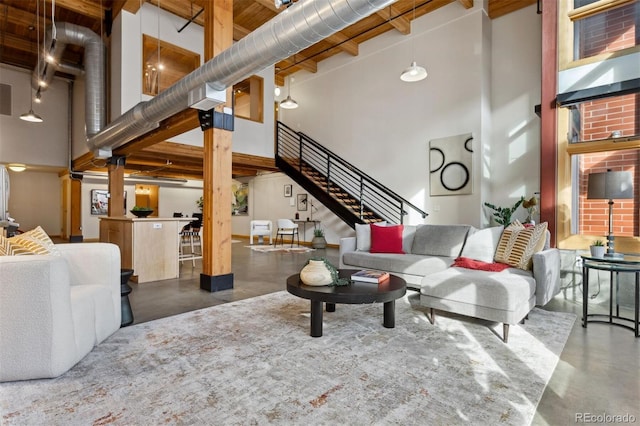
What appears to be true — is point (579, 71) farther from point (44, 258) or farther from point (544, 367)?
point (44, 258)

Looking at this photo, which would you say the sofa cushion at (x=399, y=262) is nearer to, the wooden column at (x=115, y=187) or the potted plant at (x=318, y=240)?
the potted plant at (x=318, y=240)

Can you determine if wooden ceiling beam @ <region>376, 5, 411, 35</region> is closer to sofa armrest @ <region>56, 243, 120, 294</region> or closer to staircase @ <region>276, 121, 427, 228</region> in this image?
staircase @ <region>276, 121, 427, 228</region>

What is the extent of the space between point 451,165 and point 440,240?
121 inches

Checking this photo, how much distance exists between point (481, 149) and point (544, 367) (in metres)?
5.09

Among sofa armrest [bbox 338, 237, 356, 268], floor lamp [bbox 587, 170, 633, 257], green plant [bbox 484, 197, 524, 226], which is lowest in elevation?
sofa armrest [bbox 338, 237, 356, 268]

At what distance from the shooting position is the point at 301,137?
9.58 m

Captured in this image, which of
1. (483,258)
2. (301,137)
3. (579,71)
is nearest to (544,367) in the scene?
(483,258)

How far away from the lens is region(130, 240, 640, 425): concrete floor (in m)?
1.68

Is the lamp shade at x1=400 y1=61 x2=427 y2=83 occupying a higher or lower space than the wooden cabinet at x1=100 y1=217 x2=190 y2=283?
higher

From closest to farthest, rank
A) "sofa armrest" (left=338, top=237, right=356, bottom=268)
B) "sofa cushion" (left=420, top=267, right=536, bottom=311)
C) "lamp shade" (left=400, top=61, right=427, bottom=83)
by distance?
1. "sofa cushion" (left=420, top=267, right=536, bottom=311)
2. "sofa armrest" (left=338, top=237, right=356, bottom=268)
3. "lamp shade" (left=400, top=61, right=427, bottom=83)

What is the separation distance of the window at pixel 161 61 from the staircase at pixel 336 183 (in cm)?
317

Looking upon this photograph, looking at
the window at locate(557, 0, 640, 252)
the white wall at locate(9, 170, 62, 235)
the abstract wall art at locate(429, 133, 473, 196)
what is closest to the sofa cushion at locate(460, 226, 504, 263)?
the window at locate(557, 0, 640, 252)

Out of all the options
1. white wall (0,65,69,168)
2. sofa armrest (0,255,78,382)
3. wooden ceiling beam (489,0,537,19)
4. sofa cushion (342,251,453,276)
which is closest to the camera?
sofa armrest (0,255,78,382)

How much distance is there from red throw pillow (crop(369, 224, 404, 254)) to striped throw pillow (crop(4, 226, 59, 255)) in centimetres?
354
